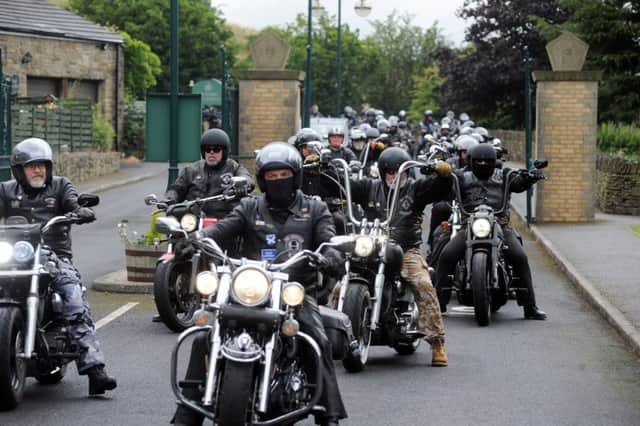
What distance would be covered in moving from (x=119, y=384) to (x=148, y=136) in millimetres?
7611

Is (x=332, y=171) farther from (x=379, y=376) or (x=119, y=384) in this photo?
(x=119, y=384)

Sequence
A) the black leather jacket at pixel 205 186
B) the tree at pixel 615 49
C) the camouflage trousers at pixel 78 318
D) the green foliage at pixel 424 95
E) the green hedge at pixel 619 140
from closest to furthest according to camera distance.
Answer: the camouflage trousers at pixel 78 318, the black leather jacket at pixel 205 186, the green hedge at pixel 619 140, the tree at pixel 615 49, the green foliage at pixel 424 95

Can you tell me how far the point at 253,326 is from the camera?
6.75 m

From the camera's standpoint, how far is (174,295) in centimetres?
1227

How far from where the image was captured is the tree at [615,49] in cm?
4431

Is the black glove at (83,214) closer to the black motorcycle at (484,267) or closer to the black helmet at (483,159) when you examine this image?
the black motorcycle at (484,267)

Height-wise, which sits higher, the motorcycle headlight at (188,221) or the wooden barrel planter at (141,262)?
the motorcycle headlight at (188,221)

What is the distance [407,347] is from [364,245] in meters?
1.50

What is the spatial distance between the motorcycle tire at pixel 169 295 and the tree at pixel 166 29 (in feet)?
217

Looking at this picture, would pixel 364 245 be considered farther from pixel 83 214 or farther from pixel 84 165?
pixel 84 165

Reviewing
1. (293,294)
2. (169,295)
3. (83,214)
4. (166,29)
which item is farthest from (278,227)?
(166,29)

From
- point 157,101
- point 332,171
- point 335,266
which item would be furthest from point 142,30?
point 335,266

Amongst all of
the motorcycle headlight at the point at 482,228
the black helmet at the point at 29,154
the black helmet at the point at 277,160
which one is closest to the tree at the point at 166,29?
the motorcycle headlight at the point at 482,228

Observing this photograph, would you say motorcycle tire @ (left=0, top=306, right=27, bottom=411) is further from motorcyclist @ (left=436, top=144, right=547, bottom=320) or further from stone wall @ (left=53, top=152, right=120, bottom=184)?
stone wall @ (left=53, top=152, right=120, bottom=184)
